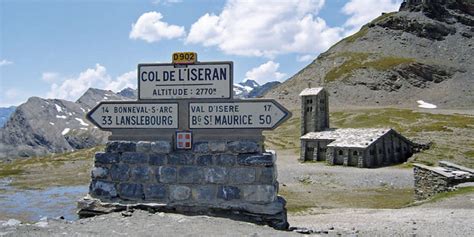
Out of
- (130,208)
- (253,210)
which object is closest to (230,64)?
(253,210)

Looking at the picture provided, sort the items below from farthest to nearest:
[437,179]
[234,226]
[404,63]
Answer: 1. [404,63]
2. [437,179]
3. [234,226]

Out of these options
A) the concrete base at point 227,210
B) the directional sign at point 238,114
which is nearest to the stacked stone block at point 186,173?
the concrete base at point 227,210

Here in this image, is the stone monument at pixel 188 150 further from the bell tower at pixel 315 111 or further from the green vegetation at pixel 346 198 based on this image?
the bell tower at pixel 315 111

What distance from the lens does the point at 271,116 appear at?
1088cm

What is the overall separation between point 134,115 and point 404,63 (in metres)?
152

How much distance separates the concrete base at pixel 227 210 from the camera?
10523 millimetres

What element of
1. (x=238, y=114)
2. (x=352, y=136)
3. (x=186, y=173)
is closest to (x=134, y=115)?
(x=186, y=173)

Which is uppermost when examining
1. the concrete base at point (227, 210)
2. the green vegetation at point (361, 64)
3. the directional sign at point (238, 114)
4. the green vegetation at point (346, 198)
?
the green vegetation at point (361, 64)

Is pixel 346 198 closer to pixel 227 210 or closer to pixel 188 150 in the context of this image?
pixel 227 210

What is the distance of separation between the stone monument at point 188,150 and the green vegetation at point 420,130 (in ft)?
136

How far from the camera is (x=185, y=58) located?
11.5 m

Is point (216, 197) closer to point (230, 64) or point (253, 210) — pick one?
point (253, 210)

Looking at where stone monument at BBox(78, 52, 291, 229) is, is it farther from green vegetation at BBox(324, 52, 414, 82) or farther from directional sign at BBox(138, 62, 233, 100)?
green vegetation at BBox(324, 52, 414, 82)

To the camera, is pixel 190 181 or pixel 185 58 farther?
pixel 185 58
